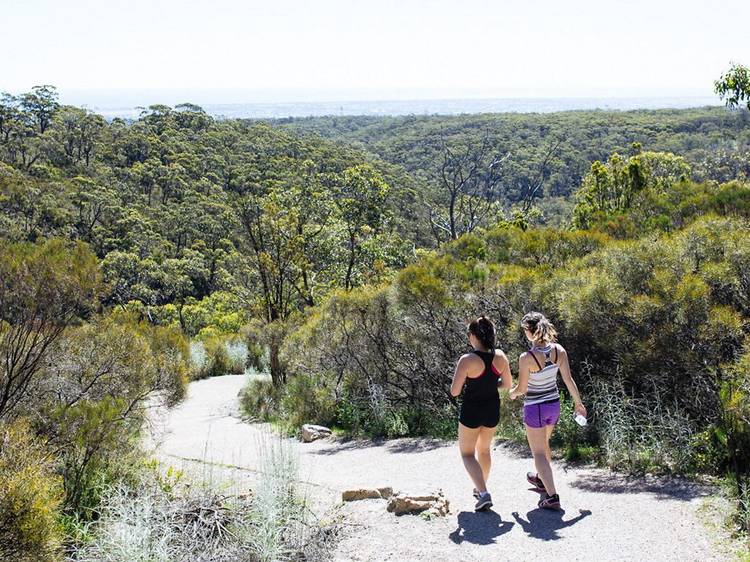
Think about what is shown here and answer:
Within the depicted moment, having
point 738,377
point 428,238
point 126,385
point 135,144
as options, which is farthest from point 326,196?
point 135,144

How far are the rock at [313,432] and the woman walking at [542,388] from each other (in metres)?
4.77

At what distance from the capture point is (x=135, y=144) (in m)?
70.1

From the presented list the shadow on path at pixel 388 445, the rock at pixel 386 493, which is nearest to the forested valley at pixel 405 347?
the shadow on path at pixel 388 445

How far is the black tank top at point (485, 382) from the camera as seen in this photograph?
186 inches

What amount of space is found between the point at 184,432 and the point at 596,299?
22.8 ft

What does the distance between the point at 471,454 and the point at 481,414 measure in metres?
0.31

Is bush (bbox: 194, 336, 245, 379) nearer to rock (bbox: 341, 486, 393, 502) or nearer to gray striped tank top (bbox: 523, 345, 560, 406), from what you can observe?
rock (bbox: 341, 486, 393, 502)

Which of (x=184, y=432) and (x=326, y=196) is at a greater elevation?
(x=326, y=196)

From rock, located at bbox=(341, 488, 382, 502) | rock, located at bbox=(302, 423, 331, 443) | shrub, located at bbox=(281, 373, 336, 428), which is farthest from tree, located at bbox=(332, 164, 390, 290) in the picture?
rock, located at bbox=(341, 488, 382, 502)

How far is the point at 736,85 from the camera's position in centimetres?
855

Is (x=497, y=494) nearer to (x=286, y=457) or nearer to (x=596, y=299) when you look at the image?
(x=286, y=457)

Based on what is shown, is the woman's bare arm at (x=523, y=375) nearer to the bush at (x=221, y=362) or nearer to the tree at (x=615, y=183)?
the bush at (x=221, y=362)

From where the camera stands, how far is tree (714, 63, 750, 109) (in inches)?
334

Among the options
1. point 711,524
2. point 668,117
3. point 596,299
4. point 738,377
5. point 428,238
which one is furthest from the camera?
point 668,117
